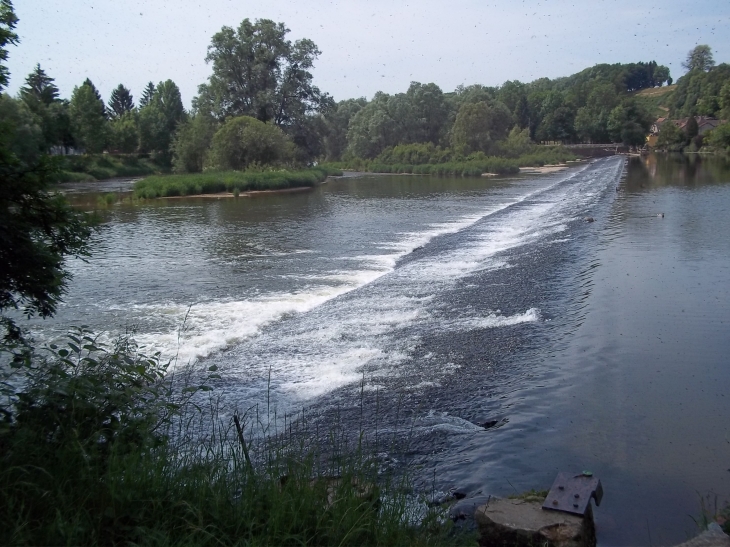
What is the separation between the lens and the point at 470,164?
66250 millimetres

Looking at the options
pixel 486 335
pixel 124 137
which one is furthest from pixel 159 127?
pixel 486 335

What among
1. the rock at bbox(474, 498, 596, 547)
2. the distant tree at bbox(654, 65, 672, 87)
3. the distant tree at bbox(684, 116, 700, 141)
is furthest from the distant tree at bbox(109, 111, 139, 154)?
the distant tree at bbox(654, 65, 672, 87)

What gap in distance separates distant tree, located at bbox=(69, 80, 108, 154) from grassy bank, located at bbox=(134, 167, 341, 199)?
1054 inches

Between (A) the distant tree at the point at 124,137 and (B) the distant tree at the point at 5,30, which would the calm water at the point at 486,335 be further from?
(A) the distant tree at the point at 124,137

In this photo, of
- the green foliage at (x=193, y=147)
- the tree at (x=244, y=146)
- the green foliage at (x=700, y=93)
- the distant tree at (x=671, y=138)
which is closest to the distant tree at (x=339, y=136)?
the green foliage at (x=193, y=147)

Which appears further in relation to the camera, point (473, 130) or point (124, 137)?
point (473, 130)

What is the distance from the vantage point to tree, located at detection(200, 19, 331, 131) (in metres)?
60.5

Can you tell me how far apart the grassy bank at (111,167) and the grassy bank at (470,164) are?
23.4 meters

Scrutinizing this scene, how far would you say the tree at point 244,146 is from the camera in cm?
4997

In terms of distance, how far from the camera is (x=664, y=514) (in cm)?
500

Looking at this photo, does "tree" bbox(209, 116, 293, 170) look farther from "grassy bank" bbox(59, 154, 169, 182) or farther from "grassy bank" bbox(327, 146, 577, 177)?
"grassy bank" bbox(327, 146, 577, 177)

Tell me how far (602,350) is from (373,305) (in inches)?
164

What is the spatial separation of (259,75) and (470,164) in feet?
72.6

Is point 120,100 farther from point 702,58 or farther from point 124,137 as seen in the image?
point 702,58
